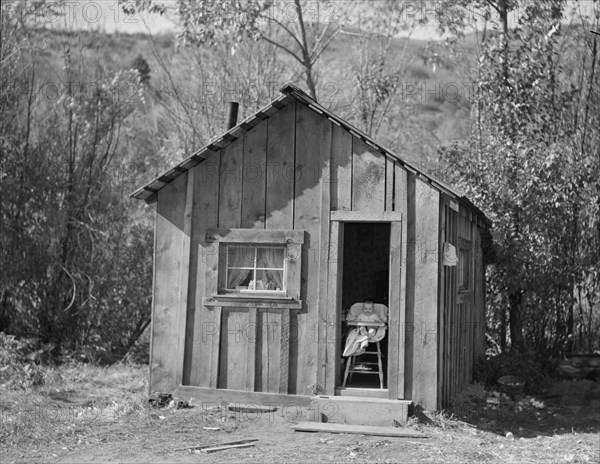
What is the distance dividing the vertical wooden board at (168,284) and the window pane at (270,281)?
120 cm

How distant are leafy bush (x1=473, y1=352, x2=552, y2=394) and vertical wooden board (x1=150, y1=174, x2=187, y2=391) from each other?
5635 mm

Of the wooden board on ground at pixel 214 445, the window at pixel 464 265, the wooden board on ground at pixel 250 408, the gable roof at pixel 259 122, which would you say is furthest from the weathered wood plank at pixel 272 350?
the window at pixel 464 265

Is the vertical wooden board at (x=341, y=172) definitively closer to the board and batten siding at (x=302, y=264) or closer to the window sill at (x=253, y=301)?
the board and batten siding at (x=302, y=264)

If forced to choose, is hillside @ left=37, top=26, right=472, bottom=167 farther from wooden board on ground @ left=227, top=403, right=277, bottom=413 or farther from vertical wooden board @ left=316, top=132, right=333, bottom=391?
wooden board on ground @ left=227, top=403, right=277, bottom=413

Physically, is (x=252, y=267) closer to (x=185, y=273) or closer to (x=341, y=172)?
(x=185, y=273)

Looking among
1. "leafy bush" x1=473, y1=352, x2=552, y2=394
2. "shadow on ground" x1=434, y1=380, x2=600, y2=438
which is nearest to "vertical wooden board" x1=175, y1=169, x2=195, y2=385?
"shadow on ground" x1=434, y1=380, x2=600, y2=438

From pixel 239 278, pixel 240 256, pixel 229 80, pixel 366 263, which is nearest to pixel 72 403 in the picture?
pixel 239 278

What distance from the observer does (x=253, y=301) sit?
11617mm

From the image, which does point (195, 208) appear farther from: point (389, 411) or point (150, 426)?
point (389, 411)

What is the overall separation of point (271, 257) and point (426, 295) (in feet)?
7.38

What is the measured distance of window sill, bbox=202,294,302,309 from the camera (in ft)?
37.7

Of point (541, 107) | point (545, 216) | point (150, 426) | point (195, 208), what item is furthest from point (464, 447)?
point (541, 107)

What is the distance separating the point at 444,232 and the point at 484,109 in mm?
6572

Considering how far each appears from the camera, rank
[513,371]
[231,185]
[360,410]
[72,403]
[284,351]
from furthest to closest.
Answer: [513,371] → [72,403] → [231,185] → [284,351] → [360,410]
